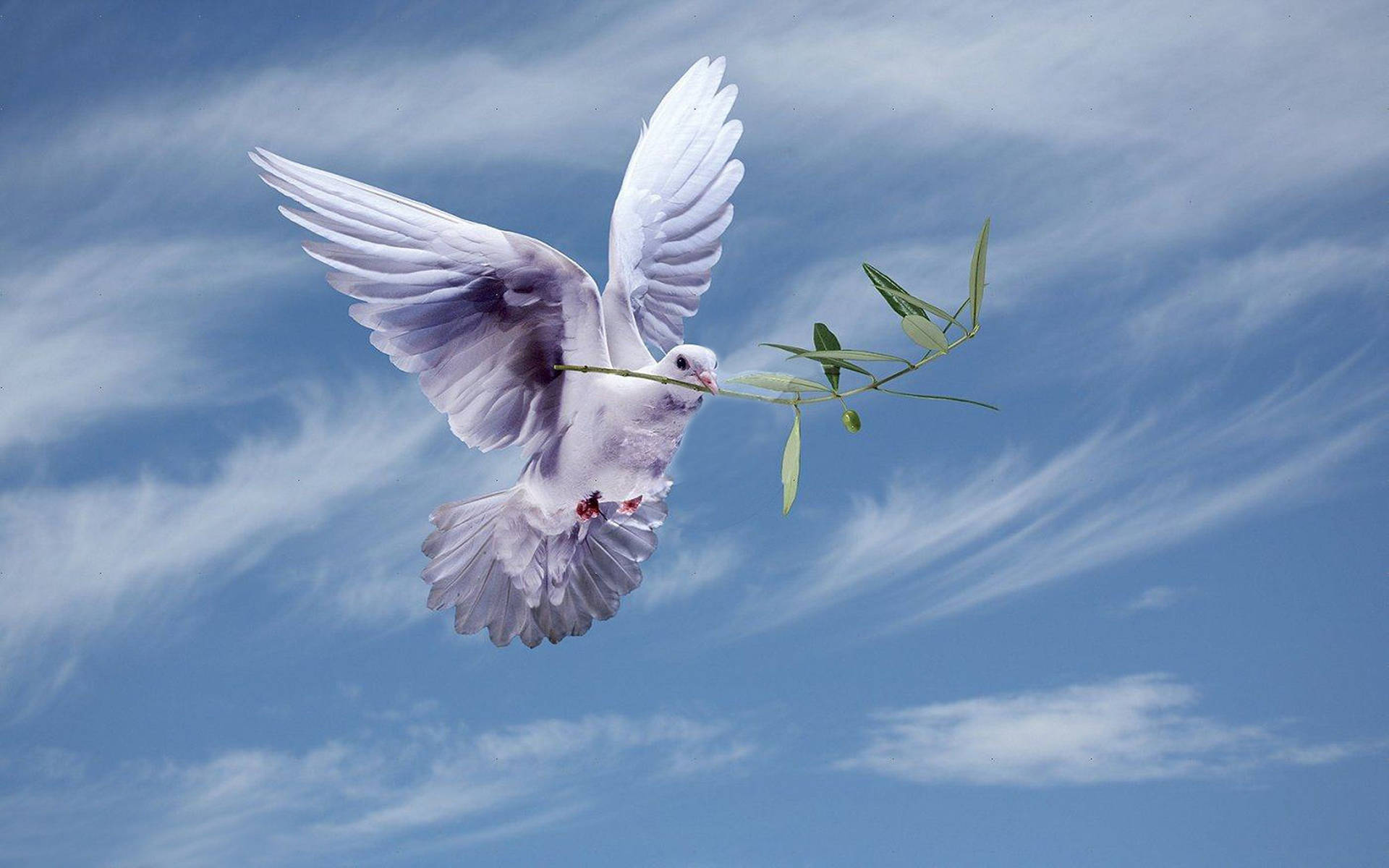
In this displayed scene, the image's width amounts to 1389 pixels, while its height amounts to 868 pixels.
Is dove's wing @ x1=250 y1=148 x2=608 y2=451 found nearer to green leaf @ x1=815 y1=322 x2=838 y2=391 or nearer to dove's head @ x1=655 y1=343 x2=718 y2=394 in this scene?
dove's head @ x1=655 y1=343 x2=718 y2=394

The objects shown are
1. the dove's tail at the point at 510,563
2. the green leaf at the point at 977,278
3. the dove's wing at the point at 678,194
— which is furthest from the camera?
the dove's wing at the point at 678,194

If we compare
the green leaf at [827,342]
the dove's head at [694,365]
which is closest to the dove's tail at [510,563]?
the dove's head at [694,365]

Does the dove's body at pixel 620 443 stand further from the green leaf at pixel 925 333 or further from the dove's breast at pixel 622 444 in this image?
the green leaf at pixel 925 333

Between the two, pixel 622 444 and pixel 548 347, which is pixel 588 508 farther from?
pixel 548 347

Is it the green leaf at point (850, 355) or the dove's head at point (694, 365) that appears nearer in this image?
the green leaf at point (850, 355)

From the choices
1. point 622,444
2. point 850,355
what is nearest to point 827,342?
point 850,355

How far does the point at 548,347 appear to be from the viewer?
2.04 m

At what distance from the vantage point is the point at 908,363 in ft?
5.27

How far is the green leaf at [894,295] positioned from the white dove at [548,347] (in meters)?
0.30

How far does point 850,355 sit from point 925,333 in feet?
0.32

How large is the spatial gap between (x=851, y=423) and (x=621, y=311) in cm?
64

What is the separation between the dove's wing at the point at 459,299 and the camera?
1.76 m

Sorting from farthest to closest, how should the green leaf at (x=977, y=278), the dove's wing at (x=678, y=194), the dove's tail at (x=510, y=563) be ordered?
the dove's wing at (x=678, y=194), the dove's tail at (x=510, y=563), the green leaf at (x=977, y=278)

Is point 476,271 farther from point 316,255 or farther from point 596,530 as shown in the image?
point 596,530
